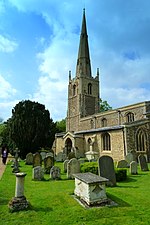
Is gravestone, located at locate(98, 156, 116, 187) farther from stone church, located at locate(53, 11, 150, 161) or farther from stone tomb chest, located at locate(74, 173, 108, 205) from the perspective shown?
stone church, located at locate(53, 11, 150, 161)

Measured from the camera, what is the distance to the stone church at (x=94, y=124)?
21875mm

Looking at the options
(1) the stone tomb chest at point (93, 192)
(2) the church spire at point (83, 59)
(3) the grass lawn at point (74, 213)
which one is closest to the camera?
(3) the grass lawn at point (74, 213)

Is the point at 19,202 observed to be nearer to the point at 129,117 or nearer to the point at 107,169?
the point at 107,169

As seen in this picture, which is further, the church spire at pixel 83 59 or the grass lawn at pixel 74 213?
the church spire at pixel 83 59

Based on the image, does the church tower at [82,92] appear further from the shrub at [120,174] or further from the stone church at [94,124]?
the shrub at [120,174]

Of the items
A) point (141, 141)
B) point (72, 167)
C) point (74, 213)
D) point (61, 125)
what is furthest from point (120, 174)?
point (61, 125)

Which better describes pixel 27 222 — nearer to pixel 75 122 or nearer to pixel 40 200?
pixel 40 200

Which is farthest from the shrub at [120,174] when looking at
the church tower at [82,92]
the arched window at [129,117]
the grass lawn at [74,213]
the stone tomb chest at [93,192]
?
the church tower at [82,92]

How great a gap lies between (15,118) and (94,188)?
73.5ft

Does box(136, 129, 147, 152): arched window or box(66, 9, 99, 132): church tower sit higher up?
box(66, 9, 99, 132): church tower

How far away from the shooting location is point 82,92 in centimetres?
4378

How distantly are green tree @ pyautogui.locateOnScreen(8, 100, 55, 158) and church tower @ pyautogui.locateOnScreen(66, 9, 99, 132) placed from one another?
14.5 m

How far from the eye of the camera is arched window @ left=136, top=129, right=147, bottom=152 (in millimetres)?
21875

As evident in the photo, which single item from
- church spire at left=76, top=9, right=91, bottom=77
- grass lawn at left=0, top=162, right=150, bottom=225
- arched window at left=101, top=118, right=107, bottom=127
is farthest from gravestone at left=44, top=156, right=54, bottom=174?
church spire at left=76, top=9, right=91, bottom=77
